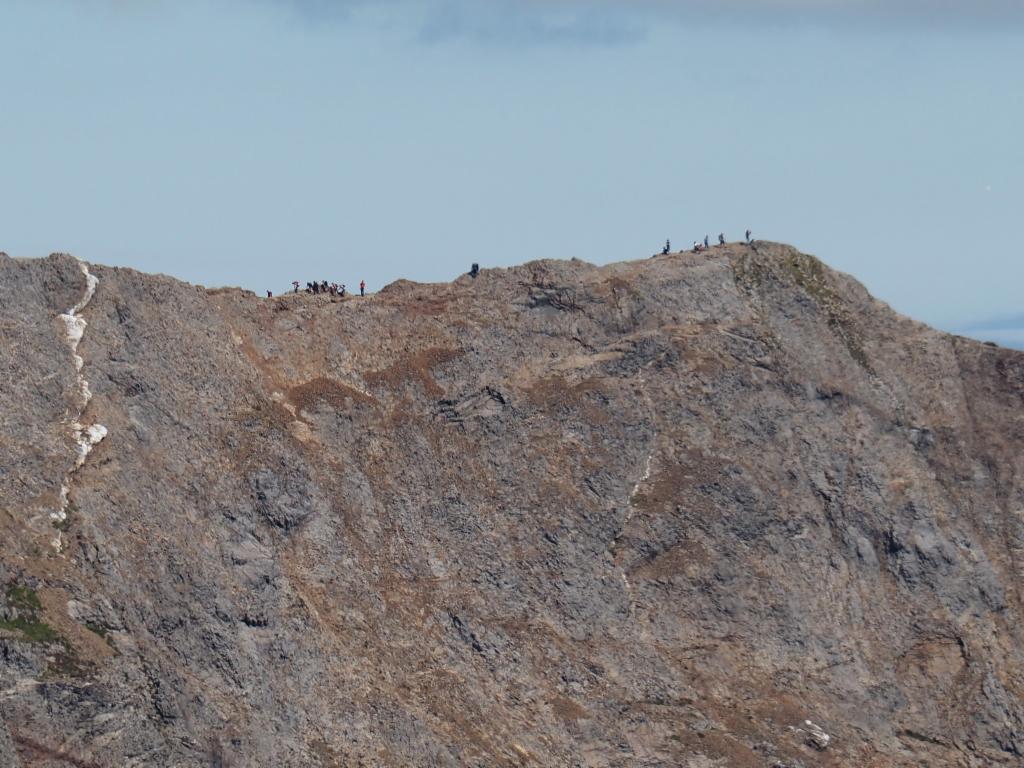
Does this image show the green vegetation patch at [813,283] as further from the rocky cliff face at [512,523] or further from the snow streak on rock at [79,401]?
the snow streak on rock at [79,401]

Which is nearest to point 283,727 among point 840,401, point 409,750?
point 409,750

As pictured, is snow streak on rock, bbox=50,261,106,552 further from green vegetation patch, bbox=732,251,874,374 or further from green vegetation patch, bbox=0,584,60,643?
green vegetation patch, bbox=732,251,874,374

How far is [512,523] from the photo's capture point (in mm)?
110438

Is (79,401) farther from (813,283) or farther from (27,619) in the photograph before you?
(813,283)

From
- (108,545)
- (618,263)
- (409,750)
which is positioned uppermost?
(618,263)

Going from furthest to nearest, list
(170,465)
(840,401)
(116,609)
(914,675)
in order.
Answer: (840,401), (914,675), (170,465), (116,609)

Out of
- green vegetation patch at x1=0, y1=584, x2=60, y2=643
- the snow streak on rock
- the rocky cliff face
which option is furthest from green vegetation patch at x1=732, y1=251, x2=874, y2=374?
green vegetation patch at x1=0, y1=584, x2=60, y2=643

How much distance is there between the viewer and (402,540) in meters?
108

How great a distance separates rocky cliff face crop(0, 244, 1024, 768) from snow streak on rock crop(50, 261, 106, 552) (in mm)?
169

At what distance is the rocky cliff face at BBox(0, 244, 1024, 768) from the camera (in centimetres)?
9431

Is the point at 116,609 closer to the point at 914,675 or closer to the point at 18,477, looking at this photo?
the point at 18,477

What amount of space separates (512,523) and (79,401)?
22776 mm

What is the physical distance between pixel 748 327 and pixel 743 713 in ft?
88.4

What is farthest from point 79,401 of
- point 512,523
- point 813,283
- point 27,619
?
point 813,283
